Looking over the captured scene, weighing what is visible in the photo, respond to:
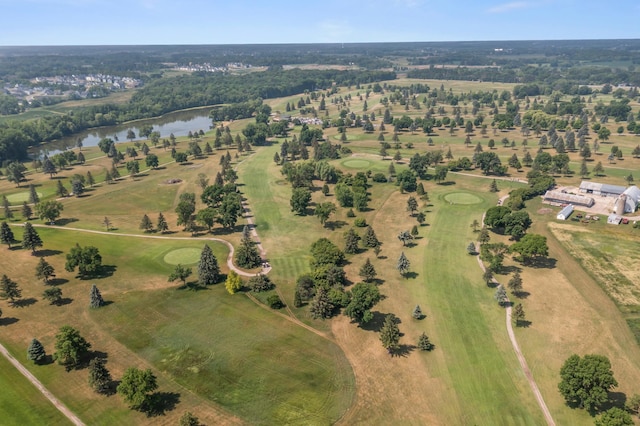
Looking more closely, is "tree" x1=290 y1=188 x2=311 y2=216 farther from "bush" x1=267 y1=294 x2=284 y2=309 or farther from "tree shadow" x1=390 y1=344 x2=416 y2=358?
"tree shadow" x1=390 y1=344 x2=416 y2=358

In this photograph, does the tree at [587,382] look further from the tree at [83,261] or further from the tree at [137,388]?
the tree at [83,261]

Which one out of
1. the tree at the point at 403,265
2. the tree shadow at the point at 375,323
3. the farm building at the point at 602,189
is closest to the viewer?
the tree shadow at the point at 375,323

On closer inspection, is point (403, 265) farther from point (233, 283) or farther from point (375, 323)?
point (233, 283)

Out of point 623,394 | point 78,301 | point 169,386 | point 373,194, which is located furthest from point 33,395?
point 373,194

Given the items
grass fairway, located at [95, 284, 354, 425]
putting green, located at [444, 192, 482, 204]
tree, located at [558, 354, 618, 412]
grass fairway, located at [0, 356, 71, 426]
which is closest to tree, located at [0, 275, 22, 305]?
grass fairway, located at [95, 284, 354, 425]

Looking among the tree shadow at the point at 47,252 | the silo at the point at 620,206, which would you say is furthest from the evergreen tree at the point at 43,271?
the silo at the point at 620,206

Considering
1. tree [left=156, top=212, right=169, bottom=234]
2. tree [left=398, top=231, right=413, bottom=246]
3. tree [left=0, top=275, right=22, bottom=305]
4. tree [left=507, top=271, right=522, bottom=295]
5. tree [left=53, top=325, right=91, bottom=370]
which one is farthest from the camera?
tree [left=156, top=212, right=169, bottom=234]
